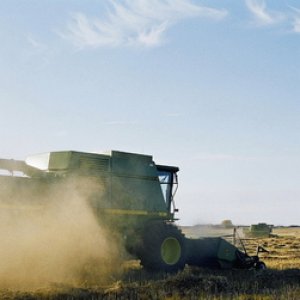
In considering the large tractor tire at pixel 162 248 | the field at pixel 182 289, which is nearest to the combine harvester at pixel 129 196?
the large tractor tire at pixel 162 248

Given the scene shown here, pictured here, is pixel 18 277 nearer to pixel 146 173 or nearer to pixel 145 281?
pixel 145 281

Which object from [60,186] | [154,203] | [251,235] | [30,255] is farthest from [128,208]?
[251,235]

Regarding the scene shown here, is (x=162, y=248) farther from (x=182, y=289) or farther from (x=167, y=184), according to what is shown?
(x=182, y=289)

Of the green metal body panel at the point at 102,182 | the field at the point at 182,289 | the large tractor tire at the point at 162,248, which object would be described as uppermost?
the green metal body panel at the point at 102,182

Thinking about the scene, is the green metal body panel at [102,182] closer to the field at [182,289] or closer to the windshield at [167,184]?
the windshield at [167,184]

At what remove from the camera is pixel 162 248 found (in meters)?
14.2

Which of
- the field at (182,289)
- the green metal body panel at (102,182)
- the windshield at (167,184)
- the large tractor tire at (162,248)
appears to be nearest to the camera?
the field at (182,289)

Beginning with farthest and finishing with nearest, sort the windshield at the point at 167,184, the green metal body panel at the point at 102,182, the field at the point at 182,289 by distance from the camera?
the windshield at the point at 167,184, the green metal body panel at the point at 102,182, the field at the point at 182,289

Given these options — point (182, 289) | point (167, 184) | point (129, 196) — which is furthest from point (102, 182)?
point (182, 289)

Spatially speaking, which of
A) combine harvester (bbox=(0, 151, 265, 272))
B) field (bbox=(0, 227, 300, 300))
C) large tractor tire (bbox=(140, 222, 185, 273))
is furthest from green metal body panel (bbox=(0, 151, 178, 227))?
field (bbox=(0, 227, 300, 300))

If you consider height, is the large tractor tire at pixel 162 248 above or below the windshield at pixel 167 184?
below

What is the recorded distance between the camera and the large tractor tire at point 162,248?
13.8 metres

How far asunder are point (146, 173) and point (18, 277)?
4919 mm

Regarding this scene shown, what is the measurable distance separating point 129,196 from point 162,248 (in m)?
1.68
